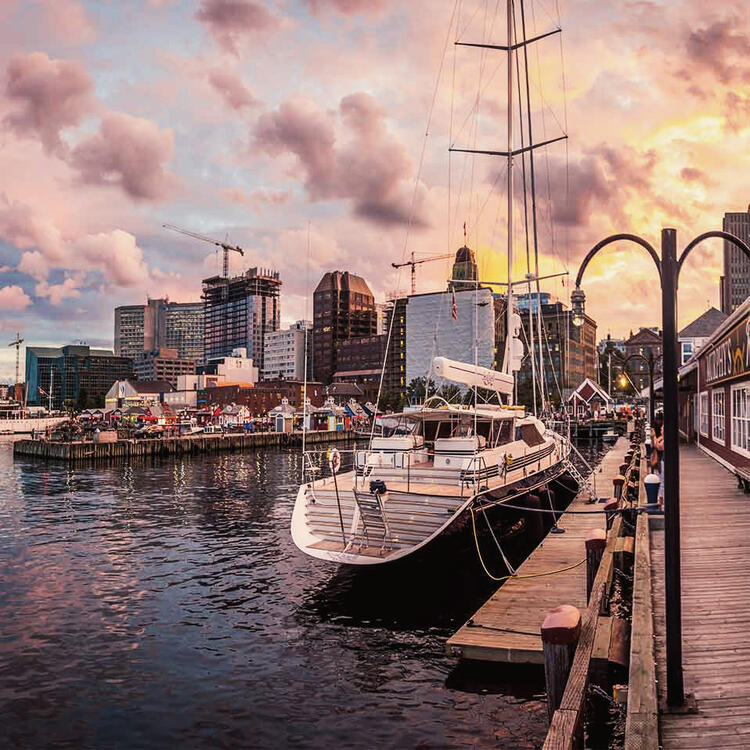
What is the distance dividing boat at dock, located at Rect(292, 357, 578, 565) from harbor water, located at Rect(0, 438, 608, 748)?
131 cm

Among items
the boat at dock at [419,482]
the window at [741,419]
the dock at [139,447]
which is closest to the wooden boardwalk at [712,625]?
the boat at dock at [419,482]

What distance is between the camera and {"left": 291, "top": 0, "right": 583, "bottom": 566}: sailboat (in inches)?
611

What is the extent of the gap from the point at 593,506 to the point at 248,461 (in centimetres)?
4241

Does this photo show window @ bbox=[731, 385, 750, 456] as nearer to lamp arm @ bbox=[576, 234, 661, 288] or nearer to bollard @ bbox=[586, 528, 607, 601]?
bollard @ bbox=[586, 528, 607, 601]

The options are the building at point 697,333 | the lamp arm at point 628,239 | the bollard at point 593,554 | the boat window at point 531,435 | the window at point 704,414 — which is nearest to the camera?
the lamp arm at point 628,239

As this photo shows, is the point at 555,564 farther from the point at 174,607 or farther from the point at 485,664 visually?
the point at 174,607

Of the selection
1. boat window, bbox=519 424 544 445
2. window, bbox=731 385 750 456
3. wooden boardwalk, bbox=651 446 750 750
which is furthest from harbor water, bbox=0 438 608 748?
window, bbox=731 385 750 456

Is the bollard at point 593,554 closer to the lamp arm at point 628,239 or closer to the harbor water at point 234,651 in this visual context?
the harbor water at point 234,651

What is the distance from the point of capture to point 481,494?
16.4 meters

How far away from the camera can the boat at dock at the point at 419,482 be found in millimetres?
15516

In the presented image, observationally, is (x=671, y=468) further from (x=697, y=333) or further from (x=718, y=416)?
(x=697, y=333)

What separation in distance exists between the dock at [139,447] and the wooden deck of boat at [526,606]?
55564mm

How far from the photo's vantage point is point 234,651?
1359 centimetres

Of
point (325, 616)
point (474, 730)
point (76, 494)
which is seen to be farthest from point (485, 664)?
point (76, 494)
